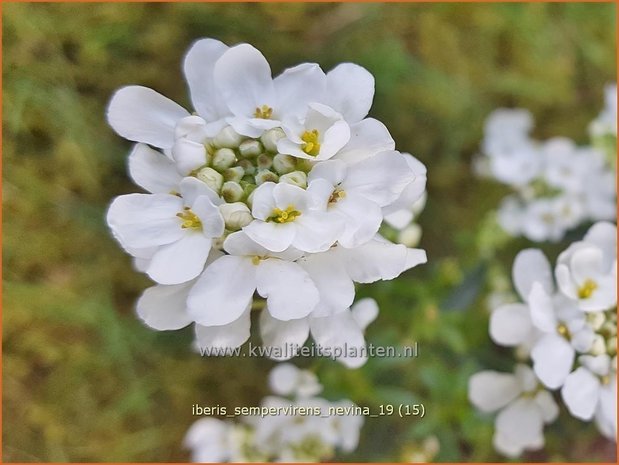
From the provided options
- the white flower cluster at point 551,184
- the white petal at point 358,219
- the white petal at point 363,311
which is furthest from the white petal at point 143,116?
the white flower cluster at point 551,184

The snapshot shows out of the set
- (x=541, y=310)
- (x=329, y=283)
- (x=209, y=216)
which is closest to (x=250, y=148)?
(x=209, y=216)

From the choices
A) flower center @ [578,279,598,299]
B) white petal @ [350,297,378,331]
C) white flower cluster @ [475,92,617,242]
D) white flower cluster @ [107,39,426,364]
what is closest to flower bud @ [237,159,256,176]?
white flower cluster @ [107,39,426,364]

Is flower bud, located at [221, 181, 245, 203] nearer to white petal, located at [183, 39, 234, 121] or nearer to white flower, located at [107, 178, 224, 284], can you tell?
white flower, located at [107, 178, 224, 284]

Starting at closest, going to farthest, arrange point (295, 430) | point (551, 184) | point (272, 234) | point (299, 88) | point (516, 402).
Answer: point (272, 234), point (299, 88), point (516, 402), point (295, 430), point (551, 184)

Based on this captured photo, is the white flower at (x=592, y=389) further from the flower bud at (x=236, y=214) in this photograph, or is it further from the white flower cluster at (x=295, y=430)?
the flower bud at (x=236, y=214)

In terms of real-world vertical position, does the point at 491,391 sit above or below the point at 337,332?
below

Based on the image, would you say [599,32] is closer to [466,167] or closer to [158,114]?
[466,167]

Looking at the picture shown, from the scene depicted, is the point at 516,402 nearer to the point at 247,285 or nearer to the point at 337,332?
the point at 337,332
